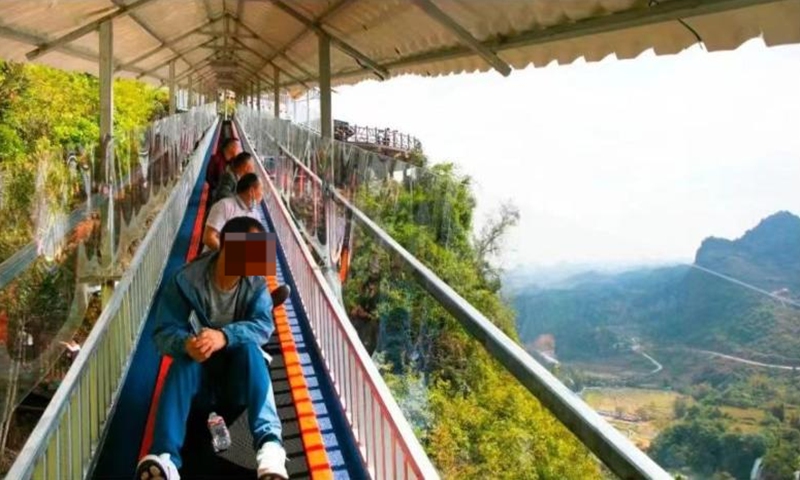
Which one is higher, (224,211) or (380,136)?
(380,136)

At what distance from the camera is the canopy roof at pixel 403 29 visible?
273cm

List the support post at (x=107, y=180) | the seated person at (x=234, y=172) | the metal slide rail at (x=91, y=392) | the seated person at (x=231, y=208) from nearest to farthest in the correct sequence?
the metal slide rail at (x=91, y=392) < the seated person at (x=231, y=208) < the support post at (x=107, y=180) < the seated person at (x=234, y=172)

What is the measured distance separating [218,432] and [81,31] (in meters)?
5.50

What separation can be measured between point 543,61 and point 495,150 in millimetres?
10171

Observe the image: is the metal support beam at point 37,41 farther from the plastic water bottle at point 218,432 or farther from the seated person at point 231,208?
the plastic water bottle at point 218,432

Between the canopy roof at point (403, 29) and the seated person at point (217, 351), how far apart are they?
5.70ft

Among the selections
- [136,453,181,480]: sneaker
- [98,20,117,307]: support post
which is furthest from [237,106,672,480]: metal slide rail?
[98,20,117,307]: support post

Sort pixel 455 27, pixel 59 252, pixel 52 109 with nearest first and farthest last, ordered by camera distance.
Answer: pixel 455 27 < pixel 59 252 < pixel 52 109

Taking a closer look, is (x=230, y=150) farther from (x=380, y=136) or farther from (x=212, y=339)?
(x=380, y=136)

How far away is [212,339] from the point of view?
2.67 metres

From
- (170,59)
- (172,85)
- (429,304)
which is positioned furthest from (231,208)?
(172,85)

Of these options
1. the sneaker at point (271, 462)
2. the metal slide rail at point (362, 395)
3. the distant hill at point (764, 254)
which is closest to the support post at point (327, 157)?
the metal slide rail at point (362, 395)

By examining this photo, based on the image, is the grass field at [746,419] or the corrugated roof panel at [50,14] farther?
the corrugated roof panel at [50,14]

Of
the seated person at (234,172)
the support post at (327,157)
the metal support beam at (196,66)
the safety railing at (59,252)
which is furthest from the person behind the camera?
the metal support beam at (196,66)
